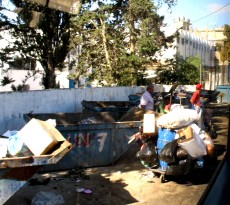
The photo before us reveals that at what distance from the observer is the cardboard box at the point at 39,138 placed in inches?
145

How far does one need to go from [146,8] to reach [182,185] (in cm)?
1369

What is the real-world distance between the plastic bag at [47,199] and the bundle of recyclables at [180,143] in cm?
172

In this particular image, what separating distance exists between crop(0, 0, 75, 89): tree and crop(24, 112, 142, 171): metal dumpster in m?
11.3

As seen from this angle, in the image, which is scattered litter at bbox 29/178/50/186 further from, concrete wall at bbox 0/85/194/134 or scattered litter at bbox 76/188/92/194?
concrete wall at bbox 0/85/194/134

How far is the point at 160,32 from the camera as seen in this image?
64.6 feet

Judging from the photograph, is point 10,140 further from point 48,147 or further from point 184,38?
point 184,38

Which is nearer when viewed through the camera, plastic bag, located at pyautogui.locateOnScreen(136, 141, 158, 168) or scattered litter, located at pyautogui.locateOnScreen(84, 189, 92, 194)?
scattered litter, located at pyautogui.locateOnScreen(84, 189, 92, 194)

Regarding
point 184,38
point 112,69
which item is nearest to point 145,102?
point 112,69

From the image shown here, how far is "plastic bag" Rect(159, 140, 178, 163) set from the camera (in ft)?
17.1

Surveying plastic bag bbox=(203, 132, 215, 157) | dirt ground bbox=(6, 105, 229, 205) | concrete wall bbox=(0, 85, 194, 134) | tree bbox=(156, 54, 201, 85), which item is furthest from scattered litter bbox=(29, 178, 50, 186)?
tree bbox=(156, 54, 201, 85)

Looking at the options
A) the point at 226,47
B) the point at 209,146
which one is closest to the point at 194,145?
the point at 209,146

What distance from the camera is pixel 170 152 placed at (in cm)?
522

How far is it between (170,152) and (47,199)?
1991 millimetres

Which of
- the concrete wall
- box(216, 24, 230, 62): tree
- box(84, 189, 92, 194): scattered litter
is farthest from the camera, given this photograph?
the concrete wall
